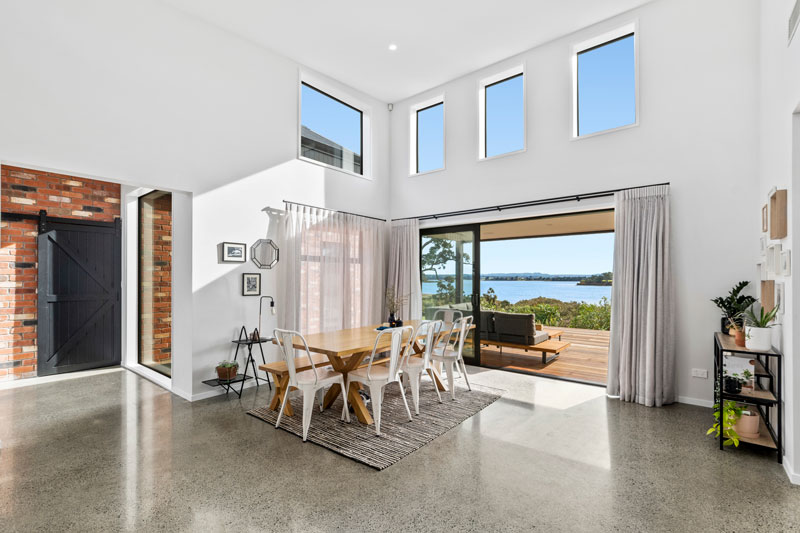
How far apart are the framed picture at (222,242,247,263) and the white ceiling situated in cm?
241

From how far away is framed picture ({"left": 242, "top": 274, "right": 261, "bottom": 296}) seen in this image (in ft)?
14.9

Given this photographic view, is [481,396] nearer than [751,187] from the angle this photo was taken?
No

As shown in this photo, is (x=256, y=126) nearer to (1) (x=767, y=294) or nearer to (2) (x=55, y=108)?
(2) (x=55, y=108)

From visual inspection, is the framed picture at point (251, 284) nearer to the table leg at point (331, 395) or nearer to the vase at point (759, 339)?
the table leg at point (331, 395)

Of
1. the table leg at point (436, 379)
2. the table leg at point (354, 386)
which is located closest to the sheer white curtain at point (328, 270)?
the table leg at point (354, 386)

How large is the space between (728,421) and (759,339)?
2.19ft

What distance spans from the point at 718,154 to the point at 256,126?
16.1ft

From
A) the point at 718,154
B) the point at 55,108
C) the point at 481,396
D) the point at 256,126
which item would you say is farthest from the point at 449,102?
the point at 55,108

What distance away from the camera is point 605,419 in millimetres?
3611

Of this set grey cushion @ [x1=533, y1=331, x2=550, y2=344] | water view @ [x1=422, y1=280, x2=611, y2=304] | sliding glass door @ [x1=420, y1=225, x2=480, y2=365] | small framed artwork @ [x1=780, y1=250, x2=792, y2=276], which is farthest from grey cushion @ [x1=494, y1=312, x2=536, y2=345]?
water view @ [x1=422, y1=280, x2=611, y2=304]

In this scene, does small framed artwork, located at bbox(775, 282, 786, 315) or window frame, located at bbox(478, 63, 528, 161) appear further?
window frame, located at bbox(478, 63, 528, 161)

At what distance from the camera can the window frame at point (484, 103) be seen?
5102mm

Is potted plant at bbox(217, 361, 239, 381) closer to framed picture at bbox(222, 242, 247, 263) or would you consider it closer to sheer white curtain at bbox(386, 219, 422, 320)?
framed picture at bbox(222, 242, 247, 263)

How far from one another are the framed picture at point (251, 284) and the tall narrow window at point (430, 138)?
3.10 m
